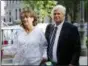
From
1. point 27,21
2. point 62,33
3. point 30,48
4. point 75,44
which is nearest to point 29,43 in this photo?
point 30,48

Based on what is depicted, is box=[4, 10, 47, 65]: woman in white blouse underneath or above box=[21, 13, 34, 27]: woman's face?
underneath

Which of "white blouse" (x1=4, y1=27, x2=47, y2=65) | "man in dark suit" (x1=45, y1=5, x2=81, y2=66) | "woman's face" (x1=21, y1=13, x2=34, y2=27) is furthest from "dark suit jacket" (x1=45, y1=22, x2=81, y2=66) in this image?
"woman's face" (x1=21, y1=13, x2=34, y2=27)

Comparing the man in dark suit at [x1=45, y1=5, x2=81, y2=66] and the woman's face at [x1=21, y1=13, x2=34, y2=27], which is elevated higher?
the woman's face at [x1=21, y1=13, x2=34, y2=27]

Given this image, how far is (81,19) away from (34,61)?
7.11 m

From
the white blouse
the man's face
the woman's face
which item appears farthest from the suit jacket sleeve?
the woman's face

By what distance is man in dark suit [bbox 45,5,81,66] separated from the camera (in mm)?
3312

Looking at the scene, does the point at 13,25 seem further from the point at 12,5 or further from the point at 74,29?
the point at 74,29

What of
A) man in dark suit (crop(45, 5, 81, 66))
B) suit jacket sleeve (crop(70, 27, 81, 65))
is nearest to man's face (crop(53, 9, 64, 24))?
man in dark suit (crop(45, 5, 81, 66))

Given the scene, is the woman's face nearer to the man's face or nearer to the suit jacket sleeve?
the man's face

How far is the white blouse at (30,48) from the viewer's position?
331cm

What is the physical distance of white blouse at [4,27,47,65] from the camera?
10.9ft

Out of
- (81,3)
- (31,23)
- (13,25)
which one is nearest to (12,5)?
(13,25)

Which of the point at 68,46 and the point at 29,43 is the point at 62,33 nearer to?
the point at 68,46

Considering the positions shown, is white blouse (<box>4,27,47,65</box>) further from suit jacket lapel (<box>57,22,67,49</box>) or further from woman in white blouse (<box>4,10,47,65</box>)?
suit jacket lapel (<box>57,22,67,49</box>)
